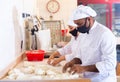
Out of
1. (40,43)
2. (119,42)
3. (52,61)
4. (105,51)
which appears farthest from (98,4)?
(105,51)

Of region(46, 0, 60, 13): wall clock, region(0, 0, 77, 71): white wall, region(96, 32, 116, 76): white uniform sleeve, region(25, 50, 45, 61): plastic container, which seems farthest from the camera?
region(46, 0, 60, 13): wall clock

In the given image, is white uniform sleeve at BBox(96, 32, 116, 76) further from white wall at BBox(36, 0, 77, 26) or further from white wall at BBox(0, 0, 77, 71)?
white wall at BBox(36, 0, 77, 26)

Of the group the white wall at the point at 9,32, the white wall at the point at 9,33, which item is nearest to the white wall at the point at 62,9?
the white wall at the point at 9,32

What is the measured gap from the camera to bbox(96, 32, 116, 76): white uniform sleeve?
1889mm

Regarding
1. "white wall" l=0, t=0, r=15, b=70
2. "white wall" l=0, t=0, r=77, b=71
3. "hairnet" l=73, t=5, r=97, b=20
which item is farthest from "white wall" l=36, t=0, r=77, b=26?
"hairnet" l=73, t=5, r=97, b=20

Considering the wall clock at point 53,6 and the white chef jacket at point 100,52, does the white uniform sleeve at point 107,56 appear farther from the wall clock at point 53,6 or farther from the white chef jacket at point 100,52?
the wall clock at point 53,6

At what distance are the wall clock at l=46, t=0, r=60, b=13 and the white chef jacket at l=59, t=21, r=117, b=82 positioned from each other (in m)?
3.92

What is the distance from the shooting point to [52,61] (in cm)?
250

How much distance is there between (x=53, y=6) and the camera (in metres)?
6.07

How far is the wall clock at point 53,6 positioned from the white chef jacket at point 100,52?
3917 mm

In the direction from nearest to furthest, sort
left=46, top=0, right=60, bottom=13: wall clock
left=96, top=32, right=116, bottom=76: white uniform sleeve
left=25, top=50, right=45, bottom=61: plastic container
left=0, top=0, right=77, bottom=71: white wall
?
left=96, top=32, right=116, bottom=76: white uniform sleeve → left=0, top=0, right=77, bottom=71: white wall → left=25, top=50, right=45, bottom=61: plastic container → left=46, top=0, right=60, bottom=13: wall clock

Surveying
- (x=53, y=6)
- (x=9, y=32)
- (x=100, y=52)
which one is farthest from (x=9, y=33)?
(x=53, y=6)

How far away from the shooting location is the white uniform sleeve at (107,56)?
74.4 inches

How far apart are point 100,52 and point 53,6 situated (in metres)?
4.17
